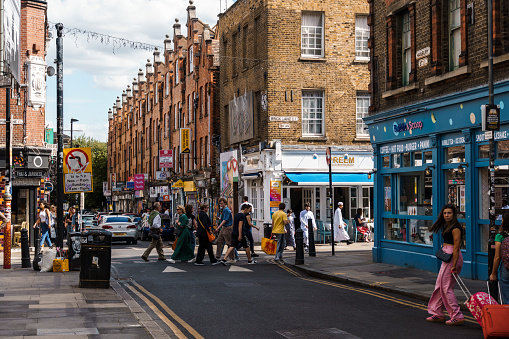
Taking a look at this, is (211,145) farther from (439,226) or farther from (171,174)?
(439,226)

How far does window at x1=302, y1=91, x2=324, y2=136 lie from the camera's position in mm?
31750

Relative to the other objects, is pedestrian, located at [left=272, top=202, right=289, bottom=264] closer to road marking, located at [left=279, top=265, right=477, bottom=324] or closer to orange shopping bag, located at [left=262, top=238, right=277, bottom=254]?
orange shopping bag, located at [left=262, top=238, right=277, bottom=254]

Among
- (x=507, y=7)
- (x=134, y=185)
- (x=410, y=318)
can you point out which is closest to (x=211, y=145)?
(x=134, y=185)

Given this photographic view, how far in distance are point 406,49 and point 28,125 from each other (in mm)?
17829

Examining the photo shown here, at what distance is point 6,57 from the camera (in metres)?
13.6

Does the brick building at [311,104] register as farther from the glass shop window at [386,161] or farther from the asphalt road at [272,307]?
the asphalt road at [272,307]

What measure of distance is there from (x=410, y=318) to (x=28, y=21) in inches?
998

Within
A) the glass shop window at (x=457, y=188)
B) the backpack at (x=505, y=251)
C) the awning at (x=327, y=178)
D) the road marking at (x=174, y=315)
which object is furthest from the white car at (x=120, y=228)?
the backpack at (x=505, y=251)

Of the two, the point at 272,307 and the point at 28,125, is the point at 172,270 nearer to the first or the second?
the point at 272,307

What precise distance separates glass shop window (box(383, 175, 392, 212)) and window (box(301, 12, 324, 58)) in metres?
12.8

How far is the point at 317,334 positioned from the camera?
367 inches

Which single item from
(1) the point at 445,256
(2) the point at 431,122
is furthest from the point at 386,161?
(1) the point at 445,256

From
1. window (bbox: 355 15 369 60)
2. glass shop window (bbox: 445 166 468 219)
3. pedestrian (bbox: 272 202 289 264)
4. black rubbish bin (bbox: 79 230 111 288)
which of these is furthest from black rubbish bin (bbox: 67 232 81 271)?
window (bbox: 355 15 369 60)

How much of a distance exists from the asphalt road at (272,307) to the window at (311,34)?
15822 millimetres
